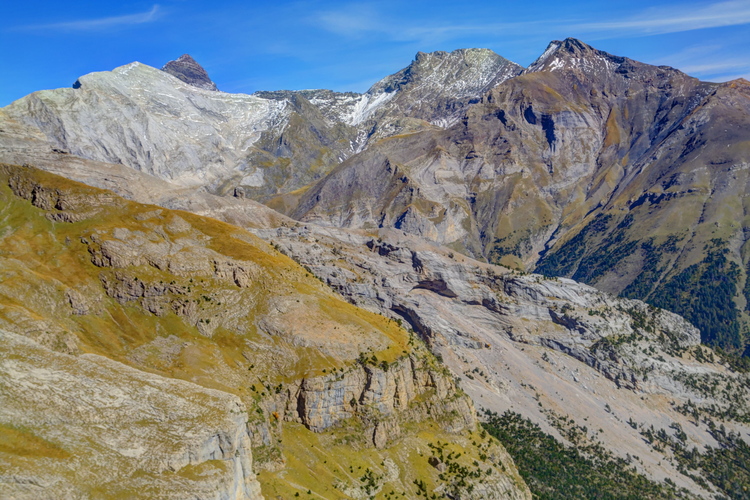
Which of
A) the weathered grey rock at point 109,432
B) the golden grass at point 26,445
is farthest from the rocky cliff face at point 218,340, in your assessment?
the golden grass at point 26,445

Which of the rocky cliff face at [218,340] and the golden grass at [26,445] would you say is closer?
the golden grass at [26,445]

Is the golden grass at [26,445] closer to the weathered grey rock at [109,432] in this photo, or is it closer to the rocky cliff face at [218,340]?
the weathered grey rock at [109,432]

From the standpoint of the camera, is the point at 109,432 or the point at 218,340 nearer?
the point at 109,432

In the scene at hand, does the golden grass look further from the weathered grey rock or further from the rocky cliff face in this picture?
the rocky cliff face

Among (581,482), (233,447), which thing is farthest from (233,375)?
(581,482)

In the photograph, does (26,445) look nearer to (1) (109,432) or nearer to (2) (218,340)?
(1) (109,432)

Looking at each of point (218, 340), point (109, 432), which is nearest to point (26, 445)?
point (109, 432)

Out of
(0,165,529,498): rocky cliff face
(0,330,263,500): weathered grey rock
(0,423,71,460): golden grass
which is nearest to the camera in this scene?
(0,423,71,460): golden grass

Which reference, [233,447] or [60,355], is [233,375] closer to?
[233,447]

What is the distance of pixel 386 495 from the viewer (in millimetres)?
123750

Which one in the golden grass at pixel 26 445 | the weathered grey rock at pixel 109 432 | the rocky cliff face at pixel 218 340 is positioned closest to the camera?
the golden grass at pixel 26 445

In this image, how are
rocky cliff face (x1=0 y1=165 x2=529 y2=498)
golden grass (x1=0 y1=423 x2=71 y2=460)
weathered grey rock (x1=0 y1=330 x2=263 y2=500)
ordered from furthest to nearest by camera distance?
rocky cliff face (x1=0 y1=165 x2=529 y2=498)
weathered grey rock (x1=0 y1=330 x2=263 y2=500)
golden grass (x1=0 y1=423 x2=71 y2=460)

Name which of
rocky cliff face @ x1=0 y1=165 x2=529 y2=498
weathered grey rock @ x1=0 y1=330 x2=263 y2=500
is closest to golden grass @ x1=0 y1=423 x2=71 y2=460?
weathered grey rock @ x1=0 y1=330 x2=263 y2=500

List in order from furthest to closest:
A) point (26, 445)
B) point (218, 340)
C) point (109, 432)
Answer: point (218, 340)
point (109, 432)
point (26, 445)
